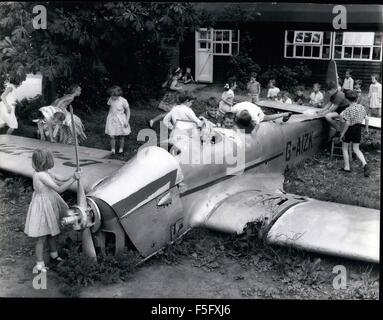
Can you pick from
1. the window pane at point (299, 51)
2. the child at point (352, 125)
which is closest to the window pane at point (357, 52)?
the window pane at point (299, 51)

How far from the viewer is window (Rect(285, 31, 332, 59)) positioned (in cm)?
1950

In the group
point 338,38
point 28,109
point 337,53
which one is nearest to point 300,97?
point 337,53

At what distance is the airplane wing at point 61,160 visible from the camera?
772 cm

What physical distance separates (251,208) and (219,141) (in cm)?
109

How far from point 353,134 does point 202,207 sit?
13.3 ft

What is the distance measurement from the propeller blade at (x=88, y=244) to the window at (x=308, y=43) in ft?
50.9

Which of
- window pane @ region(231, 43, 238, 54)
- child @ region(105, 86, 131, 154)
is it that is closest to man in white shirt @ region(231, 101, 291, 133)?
child @ region(105, 86, 131, 154)

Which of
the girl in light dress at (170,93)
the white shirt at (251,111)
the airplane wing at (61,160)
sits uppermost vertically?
the white shirt at (251,111)

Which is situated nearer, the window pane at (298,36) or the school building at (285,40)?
the school building at (285,40)

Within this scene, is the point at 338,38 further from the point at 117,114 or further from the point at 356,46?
the point at 117,114

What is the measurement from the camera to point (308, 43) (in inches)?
763

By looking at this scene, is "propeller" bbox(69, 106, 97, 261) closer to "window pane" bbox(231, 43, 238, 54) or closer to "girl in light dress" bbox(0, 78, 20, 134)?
"girl in light dress" bbox(0, 78, 20, 134)

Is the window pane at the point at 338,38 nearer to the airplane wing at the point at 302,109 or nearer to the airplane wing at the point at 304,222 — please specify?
the airplane wing at the point at 302,109
